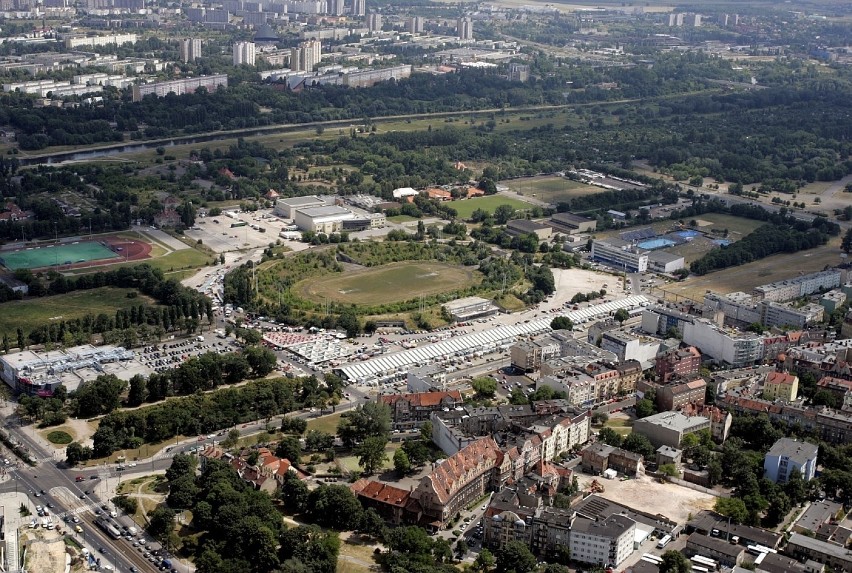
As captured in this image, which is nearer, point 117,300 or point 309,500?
point 309,500

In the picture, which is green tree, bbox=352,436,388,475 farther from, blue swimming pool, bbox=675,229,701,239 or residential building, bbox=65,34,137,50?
residential building, bbox=65,34,137,50

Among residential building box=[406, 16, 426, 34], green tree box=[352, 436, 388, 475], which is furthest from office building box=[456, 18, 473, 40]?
green tree box=[352, 436, 388, 475]

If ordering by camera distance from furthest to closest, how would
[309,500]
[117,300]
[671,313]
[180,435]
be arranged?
[117,300] → [671,313] → [180,435] → [309,500]

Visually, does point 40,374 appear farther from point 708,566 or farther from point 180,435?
point 708,566

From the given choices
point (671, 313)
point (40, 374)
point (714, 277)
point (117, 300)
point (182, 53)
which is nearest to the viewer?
point (40, 374)

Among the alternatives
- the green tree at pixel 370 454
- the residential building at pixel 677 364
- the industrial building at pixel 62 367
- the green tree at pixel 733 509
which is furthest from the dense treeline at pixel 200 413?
the green tree at pixel 733 509

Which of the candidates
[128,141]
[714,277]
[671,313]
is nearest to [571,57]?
[128,141]

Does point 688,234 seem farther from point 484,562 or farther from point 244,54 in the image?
point 244,54
